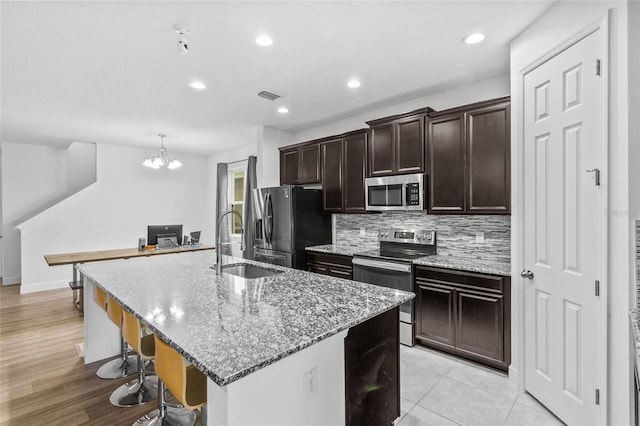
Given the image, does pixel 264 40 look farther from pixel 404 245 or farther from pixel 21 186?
pixel 21 186

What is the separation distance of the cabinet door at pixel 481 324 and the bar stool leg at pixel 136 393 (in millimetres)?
2595

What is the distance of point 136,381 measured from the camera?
2.49 meters

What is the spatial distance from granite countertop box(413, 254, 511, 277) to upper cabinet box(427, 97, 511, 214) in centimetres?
48

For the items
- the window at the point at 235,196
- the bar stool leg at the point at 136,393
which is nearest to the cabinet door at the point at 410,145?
the bar stool leg at the point at 136,393

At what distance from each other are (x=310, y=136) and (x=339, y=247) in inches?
76.5

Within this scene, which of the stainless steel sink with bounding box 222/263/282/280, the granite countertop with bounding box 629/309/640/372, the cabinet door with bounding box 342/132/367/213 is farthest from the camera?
the cabinet door with bounding box 342/132/367/213

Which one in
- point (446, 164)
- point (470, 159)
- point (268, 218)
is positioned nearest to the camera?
point (470, 159)

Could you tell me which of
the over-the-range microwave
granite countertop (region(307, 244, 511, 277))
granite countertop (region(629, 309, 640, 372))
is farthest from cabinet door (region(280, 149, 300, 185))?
granite countertop (region(629, 309, 640, 372))

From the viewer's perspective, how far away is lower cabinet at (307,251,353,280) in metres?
3.67

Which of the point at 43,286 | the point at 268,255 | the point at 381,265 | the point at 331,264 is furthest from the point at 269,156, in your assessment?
the point at 43,286

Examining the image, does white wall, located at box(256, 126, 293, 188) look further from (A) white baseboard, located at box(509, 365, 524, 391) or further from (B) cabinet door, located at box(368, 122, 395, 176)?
(A) white baseboard, located at box(509, 365, 524, 391)

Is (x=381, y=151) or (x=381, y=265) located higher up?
(x=381, y=151)

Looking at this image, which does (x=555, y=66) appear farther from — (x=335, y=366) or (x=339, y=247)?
(x=339, y=247)

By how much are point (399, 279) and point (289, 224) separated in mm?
1638
